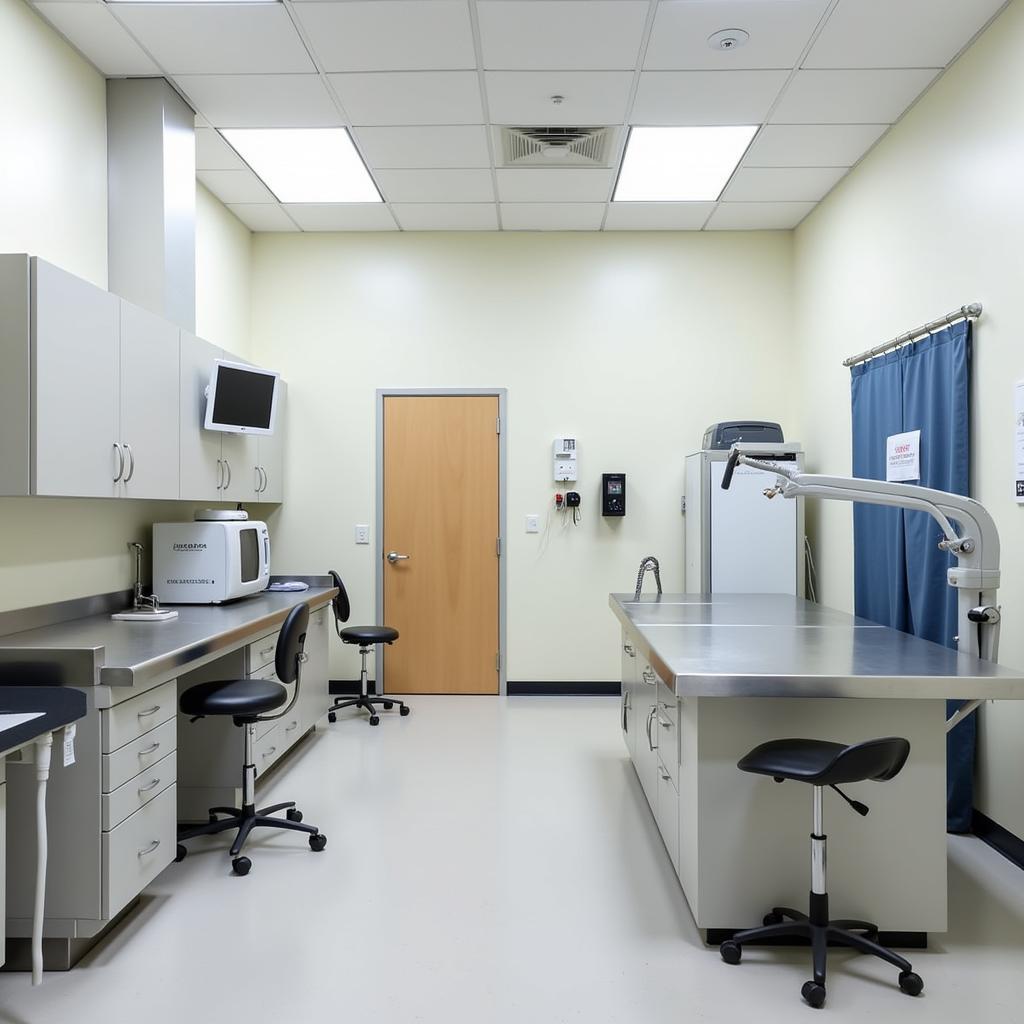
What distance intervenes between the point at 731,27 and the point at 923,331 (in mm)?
1505

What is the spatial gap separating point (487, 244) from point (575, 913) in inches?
168

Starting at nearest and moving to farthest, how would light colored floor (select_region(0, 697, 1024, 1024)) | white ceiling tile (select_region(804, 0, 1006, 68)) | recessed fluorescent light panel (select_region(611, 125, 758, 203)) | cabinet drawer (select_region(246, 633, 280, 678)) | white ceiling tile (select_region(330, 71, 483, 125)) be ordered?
light colored floor (select_region(0, 697, 1024, 1024)), white ceiling tile (select_region(804, 0, 1006, 68)), cabinet drawer (select_region(246, 633, 280, 678)), white ceiling tile (select_region(330, 71, 483, 125)), recessed fluorescent light panel (select_region(611, 125, 758, 203))

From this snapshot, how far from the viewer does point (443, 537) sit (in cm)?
541

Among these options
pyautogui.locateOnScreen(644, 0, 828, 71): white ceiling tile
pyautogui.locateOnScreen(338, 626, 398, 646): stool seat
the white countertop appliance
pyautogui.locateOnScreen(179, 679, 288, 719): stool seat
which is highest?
pyautogui.locateOnScreen(644, 0, 828, 71): white ceiling tile

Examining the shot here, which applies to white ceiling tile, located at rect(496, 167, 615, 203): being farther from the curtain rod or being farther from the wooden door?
the curtain rod

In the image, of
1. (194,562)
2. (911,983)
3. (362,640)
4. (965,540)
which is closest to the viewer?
(911,983)

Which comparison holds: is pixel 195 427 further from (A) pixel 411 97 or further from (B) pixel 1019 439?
(B) pixel 1019 439

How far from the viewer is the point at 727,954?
7.25 ft

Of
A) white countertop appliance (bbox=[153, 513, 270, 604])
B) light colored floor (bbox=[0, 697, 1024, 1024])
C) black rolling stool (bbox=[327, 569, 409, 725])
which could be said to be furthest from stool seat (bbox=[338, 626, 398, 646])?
light colored floor (bbox=[0, 697, 1024, 1024])

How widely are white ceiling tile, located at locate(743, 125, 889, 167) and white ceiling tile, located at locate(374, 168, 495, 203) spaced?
1.49 meters

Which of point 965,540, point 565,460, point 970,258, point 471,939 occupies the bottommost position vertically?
point 471,939

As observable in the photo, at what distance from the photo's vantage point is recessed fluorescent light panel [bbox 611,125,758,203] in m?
4.01

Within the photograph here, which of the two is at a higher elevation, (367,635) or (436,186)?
(436,186)

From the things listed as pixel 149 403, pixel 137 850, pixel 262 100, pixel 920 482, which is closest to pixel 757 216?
pixel 920 482
